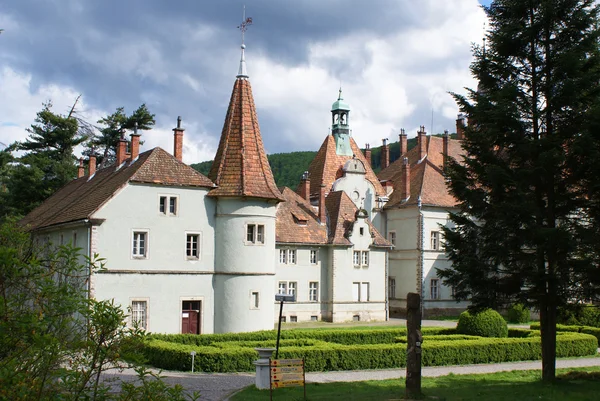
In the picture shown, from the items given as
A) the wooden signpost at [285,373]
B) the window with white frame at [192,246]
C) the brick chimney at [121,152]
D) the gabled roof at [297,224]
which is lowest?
the wooden signpost at [285,373]

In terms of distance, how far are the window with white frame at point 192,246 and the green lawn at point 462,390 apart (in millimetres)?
13060

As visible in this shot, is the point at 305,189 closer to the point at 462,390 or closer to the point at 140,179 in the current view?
the point at 140,179

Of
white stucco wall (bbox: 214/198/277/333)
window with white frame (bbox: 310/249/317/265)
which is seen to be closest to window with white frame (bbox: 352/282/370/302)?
window with white frame (bbox: 310/249/317/265)

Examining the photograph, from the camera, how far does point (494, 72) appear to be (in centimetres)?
1995

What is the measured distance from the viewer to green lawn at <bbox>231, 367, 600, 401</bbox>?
16359mm

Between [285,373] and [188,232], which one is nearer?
[285,373]

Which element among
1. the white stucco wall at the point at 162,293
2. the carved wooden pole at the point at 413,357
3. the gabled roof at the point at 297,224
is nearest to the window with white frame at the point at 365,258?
the gabled roof at the point at 297,224

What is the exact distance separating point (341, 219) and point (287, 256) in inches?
200

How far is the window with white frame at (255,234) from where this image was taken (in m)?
32.0

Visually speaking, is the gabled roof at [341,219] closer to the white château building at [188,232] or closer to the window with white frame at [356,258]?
the window with white frame at [356,258]

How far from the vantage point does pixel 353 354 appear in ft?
79.8

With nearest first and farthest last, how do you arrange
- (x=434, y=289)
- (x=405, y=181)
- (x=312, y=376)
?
1. (x=312, y=376)
2. (x=434, y=289)
3. (x=405, y=181)

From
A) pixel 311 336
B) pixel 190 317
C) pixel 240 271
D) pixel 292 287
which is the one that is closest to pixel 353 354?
pixel 311 336

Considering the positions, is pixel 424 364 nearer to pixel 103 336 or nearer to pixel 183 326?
pixel 183 326
